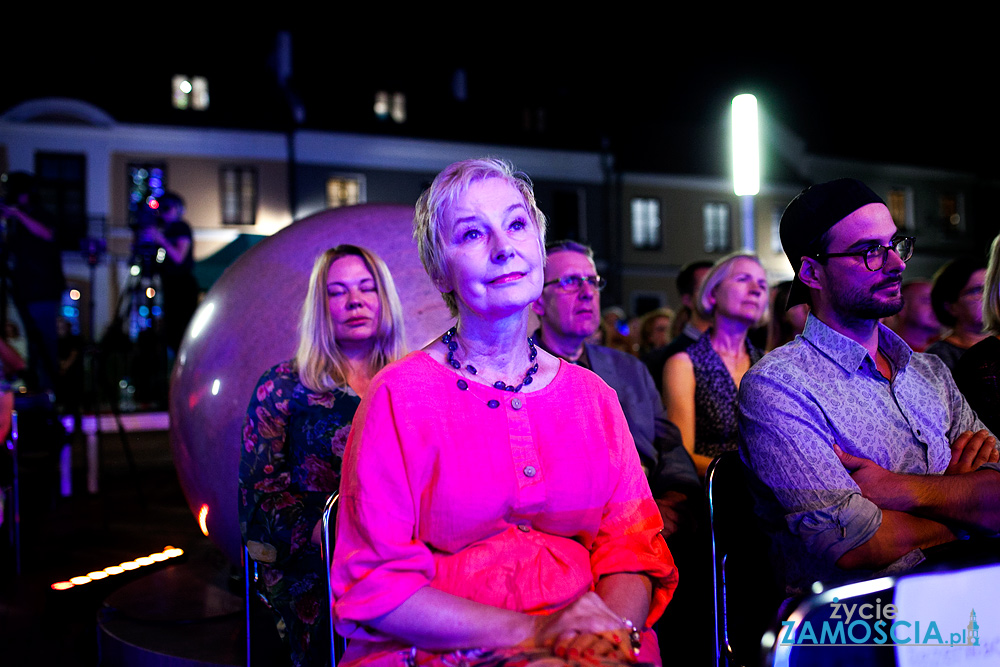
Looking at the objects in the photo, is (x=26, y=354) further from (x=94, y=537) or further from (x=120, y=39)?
(x=120, y=39)

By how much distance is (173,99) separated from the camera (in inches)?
923

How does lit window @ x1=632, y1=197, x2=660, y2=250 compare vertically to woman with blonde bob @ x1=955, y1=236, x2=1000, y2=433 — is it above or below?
above

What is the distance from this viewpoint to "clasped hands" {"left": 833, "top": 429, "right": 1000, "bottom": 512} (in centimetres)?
206

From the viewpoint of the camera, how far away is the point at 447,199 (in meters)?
1.70

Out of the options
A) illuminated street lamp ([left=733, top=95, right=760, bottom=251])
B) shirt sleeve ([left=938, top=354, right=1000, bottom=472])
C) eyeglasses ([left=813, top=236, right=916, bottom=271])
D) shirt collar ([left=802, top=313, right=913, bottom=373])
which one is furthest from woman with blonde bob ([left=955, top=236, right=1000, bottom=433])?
illuminated street lamp ([left=733, top=95, right=760, bottom=251])

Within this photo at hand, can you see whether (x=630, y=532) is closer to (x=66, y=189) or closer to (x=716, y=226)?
(x=66, y=189)

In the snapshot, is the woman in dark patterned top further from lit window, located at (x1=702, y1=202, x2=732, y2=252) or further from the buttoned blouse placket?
lit window, located at (x1=702, y1=202, x2=732, y2=252)

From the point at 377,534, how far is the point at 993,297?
2792 millimetres

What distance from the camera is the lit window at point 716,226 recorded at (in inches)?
1077

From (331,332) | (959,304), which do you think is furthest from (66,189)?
(959,304)

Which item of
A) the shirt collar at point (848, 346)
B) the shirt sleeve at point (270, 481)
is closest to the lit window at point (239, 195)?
the shirt sleeve at point (270, 481)

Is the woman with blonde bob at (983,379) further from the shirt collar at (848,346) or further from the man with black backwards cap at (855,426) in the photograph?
the shirt collar at (848,346)

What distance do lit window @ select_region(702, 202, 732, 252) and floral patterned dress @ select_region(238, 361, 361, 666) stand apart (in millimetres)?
25970

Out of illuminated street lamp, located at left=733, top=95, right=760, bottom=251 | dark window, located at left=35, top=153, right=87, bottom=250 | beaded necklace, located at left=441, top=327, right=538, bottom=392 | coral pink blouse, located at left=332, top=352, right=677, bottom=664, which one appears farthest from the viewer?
dark window, located at left=35, top=153, right=87, bottom=250
